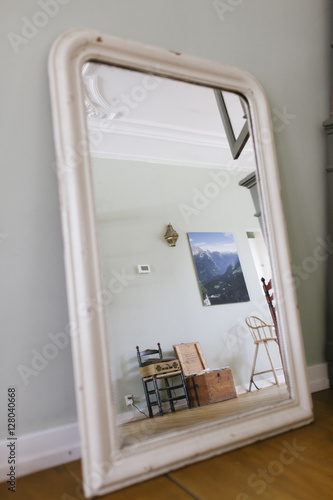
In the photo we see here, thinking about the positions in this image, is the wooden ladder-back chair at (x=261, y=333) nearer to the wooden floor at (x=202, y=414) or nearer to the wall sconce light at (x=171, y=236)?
the wooden floor at (x=202, y=414)

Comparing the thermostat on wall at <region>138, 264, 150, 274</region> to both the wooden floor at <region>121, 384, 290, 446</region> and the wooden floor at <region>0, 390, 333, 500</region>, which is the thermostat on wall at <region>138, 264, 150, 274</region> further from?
the wooden floor at <region>0, 390, 333, 500</region>

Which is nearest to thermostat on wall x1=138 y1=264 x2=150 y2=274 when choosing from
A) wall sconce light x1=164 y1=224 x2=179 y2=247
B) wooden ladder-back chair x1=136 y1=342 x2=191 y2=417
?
wall sconce light x1=164 y1=224 x2=179 y2=247

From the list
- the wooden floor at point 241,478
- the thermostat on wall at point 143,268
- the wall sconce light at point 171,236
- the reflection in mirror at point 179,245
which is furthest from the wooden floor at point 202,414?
the wall sconce light at point 171,236

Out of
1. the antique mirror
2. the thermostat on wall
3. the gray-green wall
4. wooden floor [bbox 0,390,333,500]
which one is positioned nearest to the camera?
wooden floor [bbox 0,390,333,500]

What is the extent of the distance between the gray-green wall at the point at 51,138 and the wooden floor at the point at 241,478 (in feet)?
0.67

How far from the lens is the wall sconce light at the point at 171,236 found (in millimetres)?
1633

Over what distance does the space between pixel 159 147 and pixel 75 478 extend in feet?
4.26

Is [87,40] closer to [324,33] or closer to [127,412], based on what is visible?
[127,412]

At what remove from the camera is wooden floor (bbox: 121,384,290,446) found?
1.30m

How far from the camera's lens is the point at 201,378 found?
1.50 m

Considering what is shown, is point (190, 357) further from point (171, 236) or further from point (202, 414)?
point (171, 236)

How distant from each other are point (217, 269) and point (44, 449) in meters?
0.94

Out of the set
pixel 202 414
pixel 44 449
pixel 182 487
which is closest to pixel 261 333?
pixel 202 414

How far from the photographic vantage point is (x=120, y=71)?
63.1 inches
